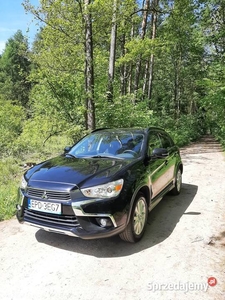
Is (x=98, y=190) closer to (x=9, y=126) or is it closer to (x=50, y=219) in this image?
(x=50, y=219)

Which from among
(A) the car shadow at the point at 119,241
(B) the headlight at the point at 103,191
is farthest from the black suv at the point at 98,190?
(A) the car shadow at the point at 119,241

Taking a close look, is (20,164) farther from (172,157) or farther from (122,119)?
(172,157)

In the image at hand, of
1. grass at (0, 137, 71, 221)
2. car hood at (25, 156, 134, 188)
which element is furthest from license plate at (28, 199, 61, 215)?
grass at (0, 137, 71, 221)

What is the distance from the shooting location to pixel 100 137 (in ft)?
15.9

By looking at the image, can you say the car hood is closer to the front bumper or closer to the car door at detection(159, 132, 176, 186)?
the front bumper

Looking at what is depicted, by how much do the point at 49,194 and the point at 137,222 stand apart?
4.36 feet

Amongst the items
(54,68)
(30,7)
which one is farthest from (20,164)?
(30,7)

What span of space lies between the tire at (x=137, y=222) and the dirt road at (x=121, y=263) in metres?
0.14

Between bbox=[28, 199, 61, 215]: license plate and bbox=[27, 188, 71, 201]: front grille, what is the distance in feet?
0.25

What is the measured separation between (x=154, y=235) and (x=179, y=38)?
17534mm

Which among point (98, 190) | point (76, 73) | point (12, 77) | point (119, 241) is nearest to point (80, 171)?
point (98, 190)

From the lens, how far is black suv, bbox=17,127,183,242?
3186mm

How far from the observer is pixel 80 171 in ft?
11.9

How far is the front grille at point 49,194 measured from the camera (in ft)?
10.6
